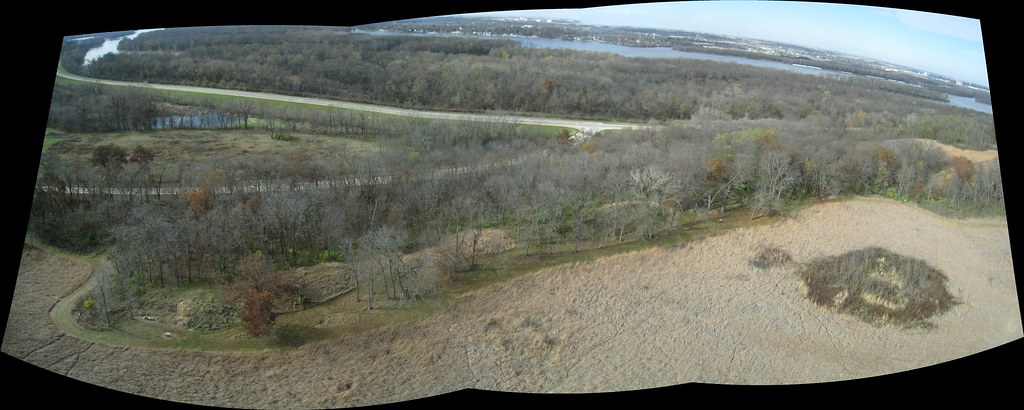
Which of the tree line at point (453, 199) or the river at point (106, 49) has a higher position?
the river at point (106, 49)

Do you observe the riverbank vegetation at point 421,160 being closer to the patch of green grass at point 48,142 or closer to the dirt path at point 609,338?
the patch of green grass at point 48,142

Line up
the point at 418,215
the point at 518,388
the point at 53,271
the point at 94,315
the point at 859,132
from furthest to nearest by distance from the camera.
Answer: the point at 859,132 < the point at 418,215 < the point at 53,271 < the point at 94,315 < the point at 518,388

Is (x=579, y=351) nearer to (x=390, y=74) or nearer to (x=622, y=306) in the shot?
(x=622, y=306)

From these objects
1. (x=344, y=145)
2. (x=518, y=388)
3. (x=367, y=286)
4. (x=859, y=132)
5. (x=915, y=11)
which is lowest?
(x=518, y=388)

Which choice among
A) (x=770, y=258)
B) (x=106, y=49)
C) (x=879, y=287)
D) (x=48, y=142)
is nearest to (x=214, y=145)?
(x=48, y=142)

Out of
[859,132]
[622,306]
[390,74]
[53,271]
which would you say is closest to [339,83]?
[390,74]

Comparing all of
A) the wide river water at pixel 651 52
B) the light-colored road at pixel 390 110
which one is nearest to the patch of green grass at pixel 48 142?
the light-colored road at pixel 390 110
